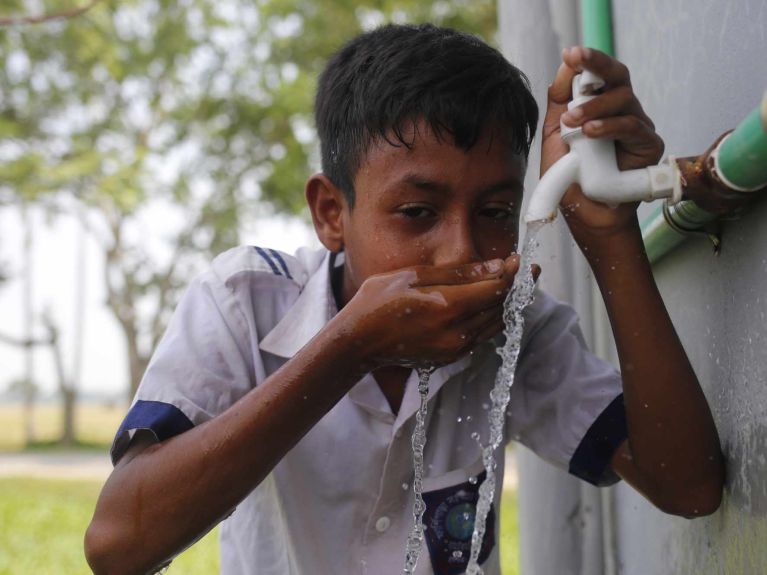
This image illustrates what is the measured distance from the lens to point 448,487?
1.68 meters

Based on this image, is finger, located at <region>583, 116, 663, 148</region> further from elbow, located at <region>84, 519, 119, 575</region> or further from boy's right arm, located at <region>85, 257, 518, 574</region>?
elbow, located at <region>84, 519, 119, 575</region>

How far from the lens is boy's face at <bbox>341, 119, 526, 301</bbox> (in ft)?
4.45

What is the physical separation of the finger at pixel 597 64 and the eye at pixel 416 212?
12.7 inches

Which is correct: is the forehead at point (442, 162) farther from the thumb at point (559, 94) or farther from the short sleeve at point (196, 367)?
the short sleeve at point (196, 367)

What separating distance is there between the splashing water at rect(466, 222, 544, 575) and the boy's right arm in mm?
26

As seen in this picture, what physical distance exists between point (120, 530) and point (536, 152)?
1050mm

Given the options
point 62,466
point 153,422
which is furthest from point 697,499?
point 62,466

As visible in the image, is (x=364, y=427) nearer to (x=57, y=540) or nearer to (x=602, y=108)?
(x=602, y=108)

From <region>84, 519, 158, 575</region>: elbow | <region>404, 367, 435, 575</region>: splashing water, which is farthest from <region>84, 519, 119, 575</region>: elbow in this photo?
<region>404, 367, 435, 575</region>: splashing water

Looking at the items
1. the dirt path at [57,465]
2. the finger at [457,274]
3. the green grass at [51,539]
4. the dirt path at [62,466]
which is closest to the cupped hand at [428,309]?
the finger at [457,274]

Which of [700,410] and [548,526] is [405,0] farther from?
[700,410]

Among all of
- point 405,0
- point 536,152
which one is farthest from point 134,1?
point 536,152

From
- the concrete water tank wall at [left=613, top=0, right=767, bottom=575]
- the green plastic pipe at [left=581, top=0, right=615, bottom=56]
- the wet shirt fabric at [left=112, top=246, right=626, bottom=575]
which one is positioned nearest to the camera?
the concrete water tank wall at [left=613, top=0, right=767, bottom=575]

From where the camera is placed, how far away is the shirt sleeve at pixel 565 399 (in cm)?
159
